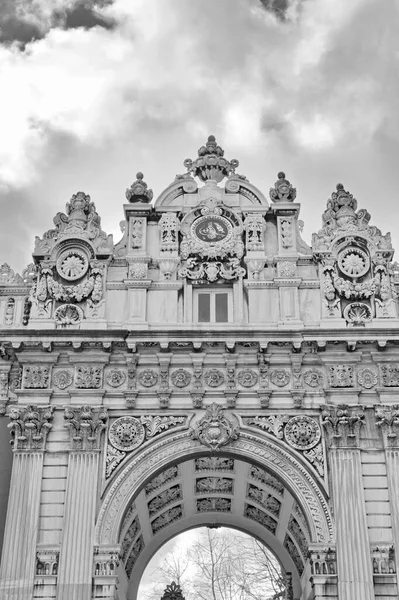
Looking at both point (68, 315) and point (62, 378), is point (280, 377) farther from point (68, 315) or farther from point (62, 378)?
point (68, 315)

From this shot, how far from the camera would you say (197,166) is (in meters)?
27.6

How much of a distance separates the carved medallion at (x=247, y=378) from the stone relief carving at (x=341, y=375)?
7.63 feet

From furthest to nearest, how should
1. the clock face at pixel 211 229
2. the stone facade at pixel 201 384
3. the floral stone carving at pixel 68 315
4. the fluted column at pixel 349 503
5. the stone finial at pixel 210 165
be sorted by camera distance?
1. the stone finial at pixel 210 165
2. the clock face at pixel 211 229
3. the floral stone carving at pixel 68 315
4. the stone facade at pixel 201 384
5. the fluted column at pixel 349 503

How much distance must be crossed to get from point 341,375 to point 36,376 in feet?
30.9

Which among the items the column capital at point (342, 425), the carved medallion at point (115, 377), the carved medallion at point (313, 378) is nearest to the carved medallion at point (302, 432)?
the column capital at point (342, 425)

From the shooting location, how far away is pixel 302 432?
2286 cm

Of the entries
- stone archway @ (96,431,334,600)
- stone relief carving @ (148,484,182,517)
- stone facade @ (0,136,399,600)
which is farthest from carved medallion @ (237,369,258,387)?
stone relief carving @ (148,484,182,517)

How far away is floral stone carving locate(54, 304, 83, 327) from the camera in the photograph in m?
24.5

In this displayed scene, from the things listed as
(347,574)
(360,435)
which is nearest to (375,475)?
(360,435)

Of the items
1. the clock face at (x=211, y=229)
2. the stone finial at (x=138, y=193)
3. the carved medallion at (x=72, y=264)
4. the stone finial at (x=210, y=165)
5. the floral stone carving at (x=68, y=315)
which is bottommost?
the floral stone carving at (x=68, y=315)

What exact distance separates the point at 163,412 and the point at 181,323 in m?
2.93

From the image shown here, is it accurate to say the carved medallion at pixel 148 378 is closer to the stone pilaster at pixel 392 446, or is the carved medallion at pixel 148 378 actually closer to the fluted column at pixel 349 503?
the fluted column at pixel 349 503

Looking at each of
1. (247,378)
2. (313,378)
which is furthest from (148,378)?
(313,378)

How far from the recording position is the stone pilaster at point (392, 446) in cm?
2172
